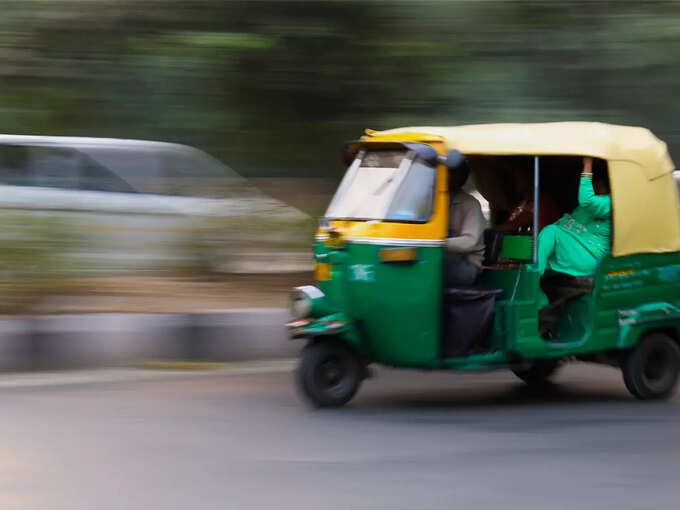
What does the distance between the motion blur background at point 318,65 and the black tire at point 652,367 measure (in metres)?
2.35

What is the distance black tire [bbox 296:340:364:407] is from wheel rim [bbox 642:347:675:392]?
1994 mm

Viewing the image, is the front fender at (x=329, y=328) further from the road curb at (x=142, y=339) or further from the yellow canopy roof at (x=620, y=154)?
the road curb at (x=142, y=339)

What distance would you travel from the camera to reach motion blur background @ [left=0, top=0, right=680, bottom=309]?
9.81 m

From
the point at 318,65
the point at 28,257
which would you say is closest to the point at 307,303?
the point at 28,257

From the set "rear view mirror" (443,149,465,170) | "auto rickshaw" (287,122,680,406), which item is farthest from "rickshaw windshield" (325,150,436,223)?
"rear view mirror" (443,149,465,170)

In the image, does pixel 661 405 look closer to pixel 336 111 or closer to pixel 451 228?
pixel 451 228

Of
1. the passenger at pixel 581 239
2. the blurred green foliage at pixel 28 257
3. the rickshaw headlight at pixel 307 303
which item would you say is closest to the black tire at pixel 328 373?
the rickshaw headlight at pixel 307 303

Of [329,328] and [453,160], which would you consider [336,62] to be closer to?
[453,160]

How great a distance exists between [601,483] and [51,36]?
247 inches

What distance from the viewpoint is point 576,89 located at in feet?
32.6

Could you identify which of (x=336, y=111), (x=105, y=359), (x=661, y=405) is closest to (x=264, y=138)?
(x=336, y=111)

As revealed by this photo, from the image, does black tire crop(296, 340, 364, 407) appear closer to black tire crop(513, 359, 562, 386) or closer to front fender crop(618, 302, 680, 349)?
black tire crop(513, 359, 562, 386)

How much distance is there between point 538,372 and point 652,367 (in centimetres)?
88

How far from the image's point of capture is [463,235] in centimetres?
763
